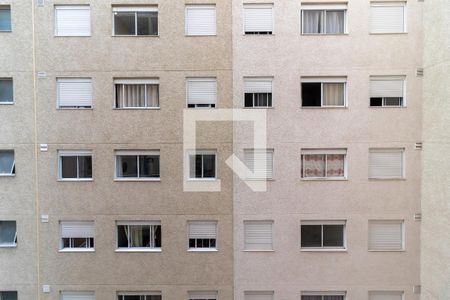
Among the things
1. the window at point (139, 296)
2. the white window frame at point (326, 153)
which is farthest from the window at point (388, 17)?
the window at point (139, 296)

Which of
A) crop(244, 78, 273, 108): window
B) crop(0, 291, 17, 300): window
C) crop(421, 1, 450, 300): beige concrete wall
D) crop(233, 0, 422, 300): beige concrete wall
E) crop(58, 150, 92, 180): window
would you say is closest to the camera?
crop(421, 1, 450, 300): beige concrete wall

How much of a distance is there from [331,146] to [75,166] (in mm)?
5855

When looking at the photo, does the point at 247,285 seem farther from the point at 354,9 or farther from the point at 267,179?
the point at 354,9

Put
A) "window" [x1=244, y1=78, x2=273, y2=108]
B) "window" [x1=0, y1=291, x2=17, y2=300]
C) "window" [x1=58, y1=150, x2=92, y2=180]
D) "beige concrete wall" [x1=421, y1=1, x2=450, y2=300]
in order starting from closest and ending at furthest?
"beige concrete wall" [x1=421, y1=1, x2=450, y2=300], "window" [x1=244, y1=78, x2=273, y2=108], "window" [x1=58, y1=150, x2=92, y2=180], "window" [x1=0, y1=291, x2=17, y2=300]

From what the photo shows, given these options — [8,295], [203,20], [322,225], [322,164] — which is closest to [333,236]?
[322,225]

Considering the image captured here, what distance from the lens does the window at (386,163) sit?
23.7 feet

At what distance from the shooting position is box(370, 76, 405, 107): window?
7168 mm

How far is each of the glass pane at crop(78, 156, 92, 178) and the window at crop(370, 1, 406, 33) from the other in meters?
7.06

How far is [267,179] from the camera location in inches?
285

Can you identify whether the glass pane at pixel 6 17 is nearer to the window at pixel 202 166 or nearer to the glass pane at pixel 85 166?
the glass pane at pixel 85 166

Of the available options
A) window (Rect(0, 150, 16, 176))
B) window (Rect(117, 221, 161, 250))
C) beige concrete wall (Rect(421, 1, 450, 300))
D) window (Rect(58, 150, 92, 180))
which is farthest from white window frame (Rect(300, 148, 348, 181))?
window (Rect(0, 150, 16, 176))

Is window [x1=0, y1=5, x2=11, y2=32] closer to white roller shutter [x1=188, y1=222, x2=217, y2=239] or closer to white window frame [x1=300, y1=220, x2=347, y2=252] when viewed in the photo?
white roller shutter [x1=188, y1=222, x2=217, y2=239]

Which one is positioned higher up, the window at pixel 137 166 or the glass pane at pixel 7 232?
the window at pixel 137 166

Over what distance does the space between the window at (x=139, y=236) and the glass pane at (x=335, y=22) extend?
6009 mm
